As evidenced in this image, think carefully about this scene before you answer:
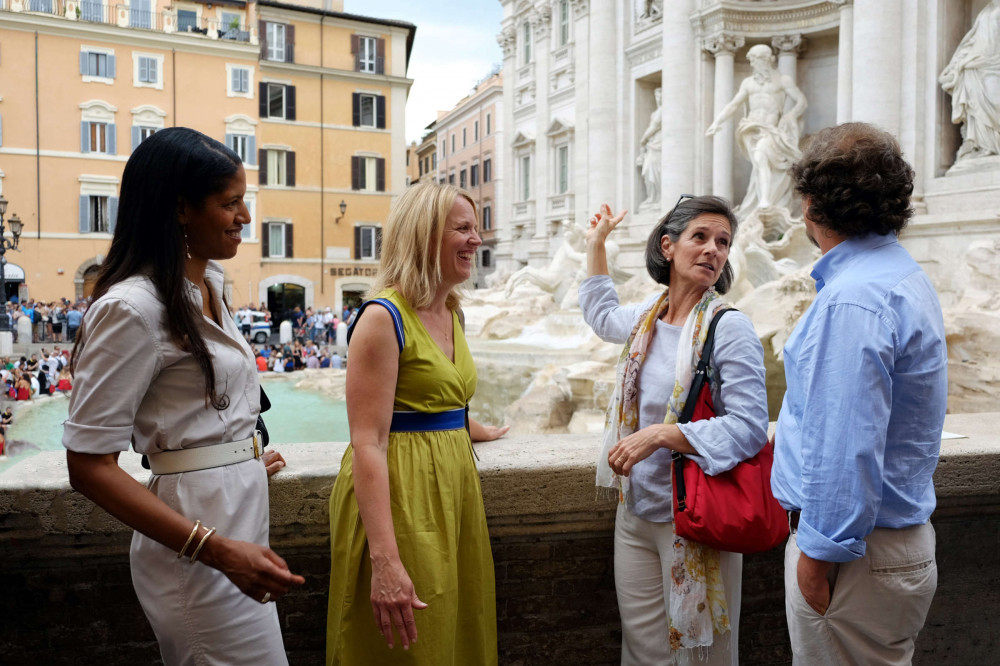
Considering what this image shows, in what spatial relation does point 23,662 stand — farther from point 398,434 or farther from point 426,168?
point 426,168

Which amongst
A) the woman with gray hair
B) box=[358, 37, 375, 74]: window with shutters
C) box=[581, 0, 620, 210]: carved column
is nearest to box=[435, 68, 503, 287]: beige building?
box=[358, 37, 375, 74]: window with shutters

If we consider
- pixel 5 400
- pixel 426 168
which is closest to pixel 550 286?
pixel 5 400

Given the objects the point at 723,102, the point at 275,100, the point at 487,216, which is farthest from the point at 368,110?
the point at 723,102

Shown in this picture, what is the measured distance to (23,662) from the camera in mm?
2041

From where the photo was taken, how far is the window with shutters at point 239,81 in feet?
91.1

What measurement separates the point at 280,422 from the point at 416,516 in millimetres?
10076

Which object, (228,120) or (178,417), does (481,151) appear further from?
(178,417)

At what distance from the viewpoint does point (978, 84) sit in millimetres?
10539

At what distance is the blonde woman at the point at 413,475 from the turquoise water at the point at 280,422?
7.69 metres

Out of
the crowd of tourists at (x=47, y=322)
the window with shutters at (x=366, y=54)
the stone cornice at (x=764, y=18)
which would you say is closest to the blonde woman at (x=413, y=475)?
the stone cornice at (x=764, y=18)

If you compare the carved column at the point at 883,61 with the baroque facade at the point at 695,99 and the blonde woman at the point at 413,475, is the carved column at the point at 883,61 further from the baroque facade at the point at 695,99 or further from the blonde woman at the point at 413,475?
the blonde woman at the point at 413,475

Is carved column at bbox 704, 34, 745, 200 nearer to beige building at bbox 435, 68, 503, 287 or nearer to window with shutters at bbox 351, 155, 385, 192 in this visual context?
window with shutters at bbox 351, 155, 385, 192

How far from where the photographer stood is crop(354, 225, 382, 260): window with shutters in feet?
96.9

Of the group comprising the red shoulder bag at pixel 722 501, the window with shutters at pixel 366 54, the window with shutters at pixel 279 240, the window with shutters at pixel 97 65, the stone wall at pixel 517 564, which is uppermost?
the window with shutters at pixel 366 54
